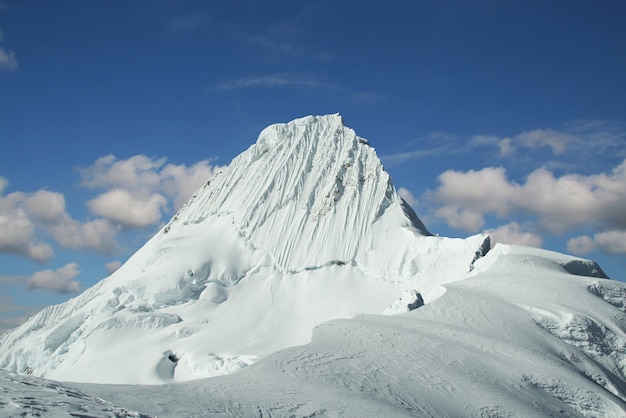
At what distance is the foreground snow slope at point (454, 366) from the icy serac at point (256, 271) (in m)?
10.3

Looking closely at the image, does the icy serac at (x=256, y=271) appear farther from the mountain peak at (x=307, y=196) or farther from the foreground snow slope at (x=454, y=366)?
the foreground snow slope at (x=454, y=366)

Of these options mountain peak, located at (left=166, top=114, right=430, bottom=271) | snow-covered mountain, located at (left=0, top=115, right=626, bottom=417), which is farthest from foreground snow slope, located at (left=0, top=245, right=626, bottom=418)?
mountain peak, located at (left=166, top=114, right=430, bottom=271)

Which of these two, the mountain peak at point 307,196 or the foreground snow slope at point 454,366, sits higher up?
the mountain peak at point 307,196

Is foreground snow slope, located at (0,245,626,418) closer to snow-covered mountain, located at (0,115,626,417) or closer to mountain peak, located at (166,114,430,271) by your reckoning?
snow-covered mountain, located at (0,115,626,417)

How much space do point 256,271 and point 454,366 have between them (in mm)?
27027

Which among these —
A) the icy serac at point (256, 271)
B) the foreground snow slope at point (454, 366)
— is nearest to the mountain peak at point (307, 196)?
the icy serac at point (256, 271)

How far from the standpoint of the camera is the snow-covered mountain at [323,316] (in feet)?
46.4

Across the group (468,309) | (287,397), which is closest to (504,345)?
(468,309)

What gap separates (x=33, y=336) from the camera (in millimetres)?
44500

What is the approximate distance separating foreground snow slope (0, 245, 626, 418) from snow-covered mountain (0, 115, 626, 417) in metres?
0.07

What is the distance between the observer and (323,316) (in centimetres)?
3784

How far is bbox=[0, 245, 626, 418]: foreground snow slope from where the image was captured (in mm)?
11898

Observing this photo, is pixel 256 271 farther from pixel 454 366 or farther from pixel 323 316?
pixel 454 366

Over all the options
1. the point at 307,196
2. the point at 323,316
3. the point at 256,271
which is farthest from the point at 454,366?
the point at 307,196
